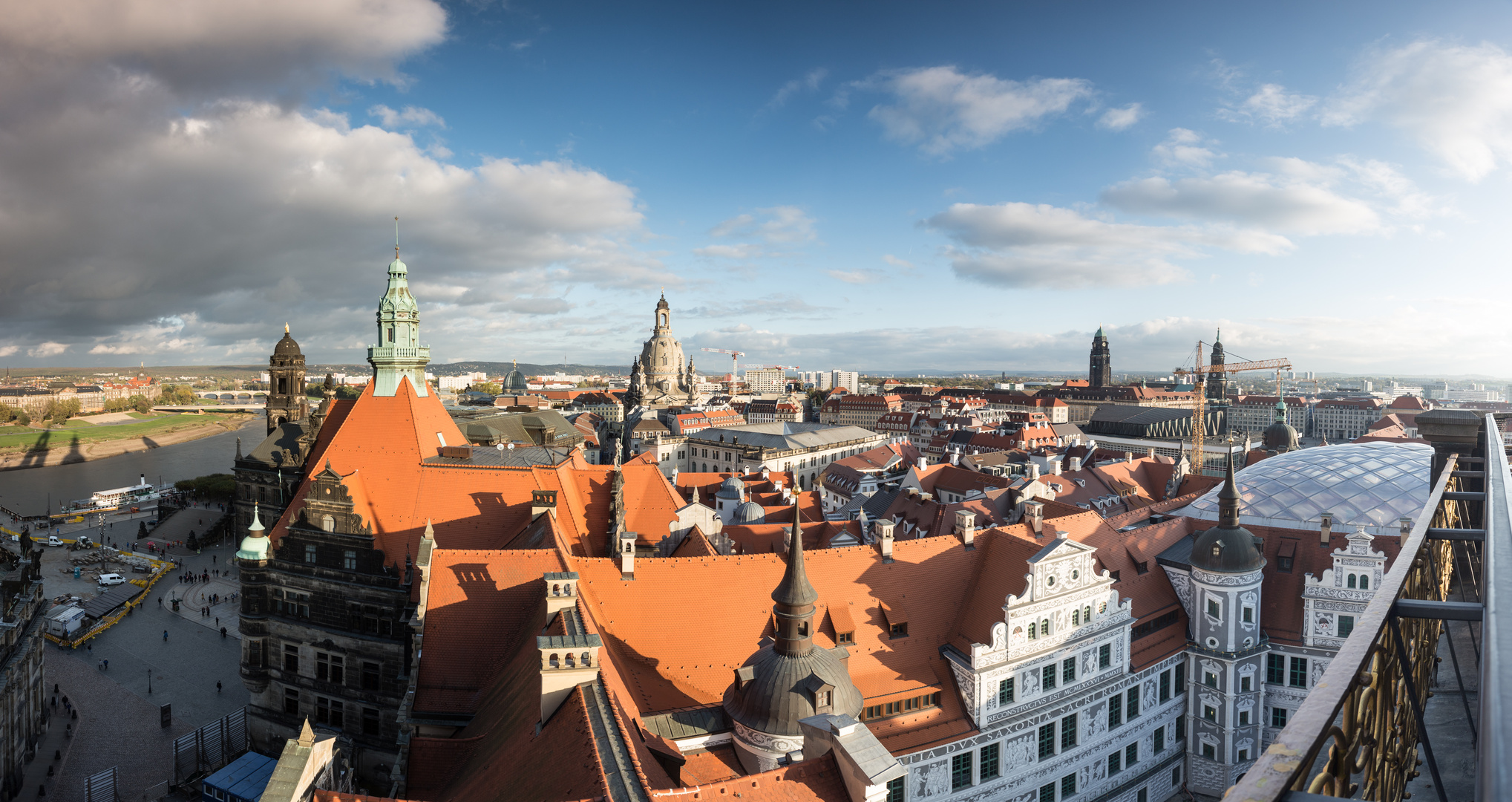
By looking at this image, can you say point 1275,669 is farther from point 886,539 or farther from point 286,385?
point 286,385

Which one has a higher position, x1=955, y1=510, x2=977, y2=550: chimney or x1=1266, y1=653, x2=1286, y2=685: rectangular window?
x1=955, y1=510, x2=977, y2=550: chimney

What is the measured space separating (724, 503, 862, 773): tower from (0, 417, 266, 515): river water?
99.2 m

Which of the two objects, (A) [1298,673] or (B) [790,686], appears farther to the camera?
(A) [1298,673]

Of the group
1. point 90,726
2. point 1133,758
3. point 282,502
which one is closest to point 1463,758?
point 1133,758

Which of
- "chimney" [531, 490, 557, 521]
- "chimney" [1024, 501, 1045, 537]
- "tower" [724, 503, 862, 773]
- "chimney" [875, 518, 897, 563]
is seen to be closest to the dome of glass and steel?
"chimney" [1024, 501, 1045, 537]

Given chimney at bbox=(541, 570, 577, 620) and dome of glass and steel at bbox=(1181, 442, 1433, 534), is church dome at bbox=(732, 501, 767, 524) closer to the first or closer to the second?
dome of glass and steel at bbox=(1181, 442, 1433, 534)

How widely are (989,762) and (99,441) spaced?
170633mm

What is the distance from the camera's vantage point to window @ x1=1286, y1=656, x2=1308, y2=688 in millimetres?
25531

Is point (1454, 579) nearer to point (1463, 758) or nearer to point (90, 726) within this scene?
point (1463, 758)

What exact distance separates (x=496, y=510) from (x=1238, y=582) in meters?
Answer: 26.1

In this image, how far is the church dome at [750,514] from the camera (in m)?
44.7

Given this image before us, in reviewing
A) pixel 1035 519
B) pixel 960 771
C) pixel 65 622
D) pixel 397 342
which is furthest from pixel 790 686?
pixel 65 622

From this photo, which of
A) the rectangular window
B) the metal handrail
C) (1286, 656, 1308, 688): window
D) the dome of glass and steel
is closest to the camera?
the metal handrail

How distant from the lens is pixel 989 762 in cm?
2077
